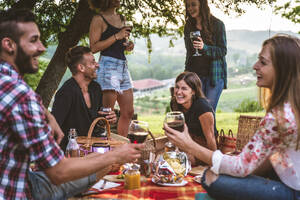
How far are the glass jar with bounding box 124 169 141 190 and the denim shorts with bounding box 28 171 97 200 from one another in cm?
50

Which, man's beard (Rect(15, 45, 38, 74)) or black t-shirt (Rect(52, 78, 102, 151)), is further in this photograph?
black t-shirt (Rect(52, 78, 102, 151))

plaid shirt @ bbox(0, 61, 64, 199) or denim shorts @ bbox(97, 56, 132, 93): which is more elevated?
denim shorts @ bbox(97, 56, 132, 93)

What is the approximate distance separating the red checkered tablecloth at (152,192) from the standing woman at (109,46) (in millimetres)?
1868

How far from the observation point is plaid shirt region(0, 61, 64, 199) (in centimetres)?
170

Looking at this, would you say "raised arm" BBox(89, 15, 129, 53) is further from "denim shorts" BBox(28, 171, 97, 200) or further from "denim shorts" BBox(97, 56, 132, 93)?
"denim shorts" BBox(28, 171, 97, 200)

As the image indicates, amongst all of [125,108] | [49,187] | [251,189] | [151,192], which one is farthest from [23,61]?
[125,108]

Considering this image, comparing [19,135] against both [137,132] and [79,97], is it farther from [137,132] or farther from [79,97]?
[79,97]

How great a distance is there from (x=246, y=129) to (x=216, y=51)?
3.91 feet

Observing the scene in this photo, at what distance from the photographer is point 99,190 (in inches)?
106

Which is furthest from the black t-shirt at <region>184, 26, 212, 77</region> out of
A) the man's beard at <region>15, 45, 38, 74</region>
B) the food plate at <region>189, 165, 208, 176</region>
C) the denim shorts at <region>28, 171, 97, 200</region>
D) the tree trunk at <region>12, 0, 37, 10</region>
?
the tree trunk at <region>12, 0, 37, 10</region>

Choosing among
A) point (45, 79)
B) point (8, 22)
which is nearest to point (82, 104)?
point (8, 22)

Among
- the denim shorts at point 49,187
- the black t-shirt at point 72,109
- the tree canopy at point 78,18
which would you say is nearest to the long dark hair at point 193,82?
the black t-shirt at point 72,109

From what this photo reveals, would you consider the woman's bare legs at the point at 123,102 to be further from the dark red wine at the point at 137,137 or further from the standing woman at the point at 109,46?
the dark red wine at the point at 137,137

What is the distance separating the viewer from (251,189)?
2.08 m
